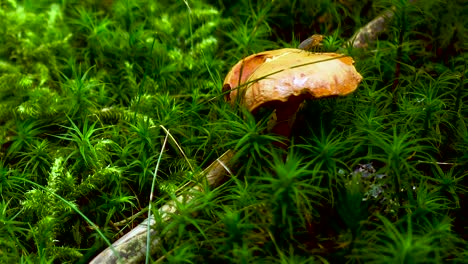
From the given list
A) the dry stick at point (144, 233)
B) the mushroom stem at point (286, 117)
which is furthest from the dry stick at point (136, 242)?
the mushroom stem at point (286, 117)

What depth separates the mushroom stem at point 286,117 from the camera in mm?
2080

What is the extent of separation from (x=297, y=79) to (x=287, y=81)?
0.04 metres

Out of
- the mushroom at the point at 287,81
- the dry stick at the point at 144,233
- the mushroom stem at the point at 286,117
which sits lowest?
the dry stick at the point at 144,233

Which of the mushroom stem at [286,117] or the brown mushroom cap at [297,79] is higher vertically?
the brown mushroom cap at [297,79]

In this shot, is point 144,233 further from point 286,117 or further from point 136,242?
point 286,117

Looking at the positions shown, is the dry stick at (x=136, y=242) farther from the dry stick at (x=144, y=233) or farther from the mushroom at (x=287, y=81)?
the mushroom at (x=287, y=81)

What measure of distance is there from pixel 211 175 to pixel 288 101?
483mm

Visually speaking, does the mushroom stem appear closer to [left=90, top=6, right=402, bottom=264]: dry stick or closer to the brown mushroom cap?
the brown mushroom cap

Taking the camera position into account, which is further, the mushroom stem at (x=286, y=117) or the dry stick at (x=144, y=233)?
the mushroom stem at (x=286, y=117)

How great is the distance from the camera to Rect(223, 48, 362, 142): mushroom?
191cm

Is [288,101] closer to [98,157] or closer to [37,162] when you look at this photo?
[98,157]

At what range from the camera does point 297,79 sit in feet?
6.28

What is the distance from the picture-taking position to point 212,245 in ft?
6.02

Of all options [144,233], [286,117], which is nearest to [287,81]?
[286,117]
